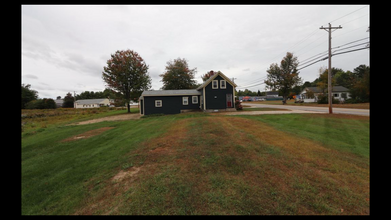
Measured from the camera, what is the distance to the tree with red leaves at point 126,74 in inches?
1097

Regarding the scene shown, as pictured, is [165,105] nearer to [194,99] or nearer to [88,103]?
[194,99]

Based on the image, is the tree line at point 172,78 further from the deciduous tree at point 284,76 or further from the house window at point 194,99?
the house window at point 194,99

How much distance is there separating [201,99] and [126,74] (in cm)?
1614

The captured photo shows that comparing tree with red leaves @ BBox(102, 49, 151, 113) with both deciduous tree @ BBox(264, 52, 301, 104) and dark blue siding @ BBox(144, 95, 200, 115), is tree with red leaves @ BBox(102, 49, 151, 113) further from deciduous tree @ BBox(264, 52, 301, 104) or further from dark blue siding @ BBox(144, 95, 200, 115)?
deciduous tree @ BBox(264, 52, 301, 104)

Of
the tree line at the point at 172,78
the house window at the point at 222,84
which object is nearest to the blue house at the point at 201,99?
the house window at the point at 222,84

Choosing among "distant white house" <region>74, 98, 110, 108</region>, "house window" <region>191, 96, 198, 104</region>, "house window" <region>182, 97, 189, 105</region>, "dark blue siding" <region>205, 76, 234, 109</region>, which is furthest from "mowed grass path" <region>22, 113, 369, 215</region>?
"distant white house" <region>74, 98, 110, 108</region>

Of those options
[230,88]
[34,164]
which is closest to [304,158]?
[34,164]

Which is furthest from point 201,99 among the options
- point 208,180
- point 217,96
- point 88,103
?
point 88,103

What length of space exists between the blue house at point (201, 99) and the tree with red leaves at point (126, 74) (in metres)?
8.53

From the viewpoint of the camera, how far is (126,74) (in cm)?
2820

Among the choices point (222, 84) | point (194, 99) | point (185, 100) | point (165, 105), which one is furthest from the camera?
point (194, 99)

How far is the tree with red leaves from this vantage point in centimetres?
2788

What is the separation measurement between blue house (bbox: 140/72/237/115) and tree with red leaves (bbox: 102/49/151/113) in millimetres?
8525
